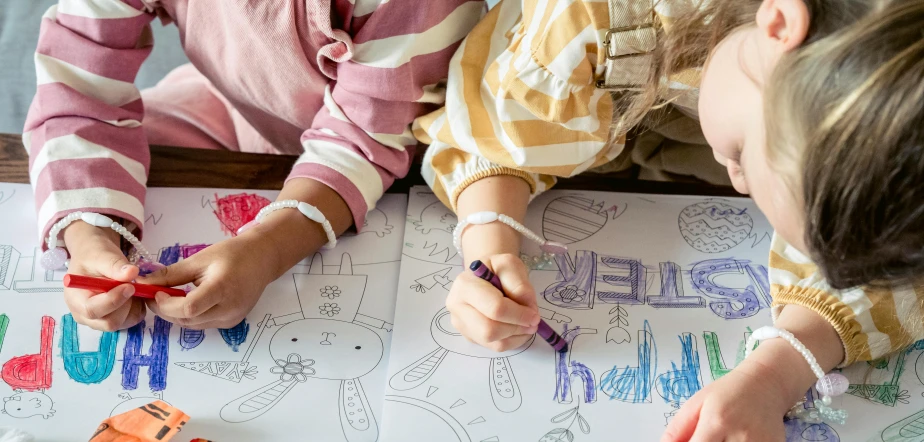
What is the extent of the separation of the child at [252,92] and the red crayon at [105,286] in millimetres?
11

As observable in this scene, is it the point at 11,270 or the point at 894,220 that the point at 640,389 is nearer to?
the point at 894,220

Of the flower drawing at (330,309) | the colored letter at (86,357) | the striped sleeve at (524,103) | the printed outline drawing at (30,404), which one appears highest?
the striped sleeve at (524,103)

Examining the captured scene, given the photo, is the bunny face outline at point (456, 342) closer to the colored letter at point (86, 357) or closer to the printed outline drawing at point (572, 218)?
the printed outline drawing at point (572, 218)

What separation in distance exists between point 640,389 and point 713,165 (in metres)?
0.28

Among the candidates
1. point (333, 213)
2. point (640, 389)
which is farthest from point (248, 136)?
point (640, 389)

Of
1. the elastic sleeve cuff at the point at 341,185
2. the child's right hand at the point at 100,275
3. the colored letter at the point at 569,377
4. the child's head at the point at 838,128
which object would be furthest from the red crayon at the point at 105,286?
the child's head at the point at 838,128

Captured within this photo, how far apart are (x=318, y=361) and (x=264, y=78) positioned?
0.27 m

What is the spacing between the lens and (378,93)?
0.62m

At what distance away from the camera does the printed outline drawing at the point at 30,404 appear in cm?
50

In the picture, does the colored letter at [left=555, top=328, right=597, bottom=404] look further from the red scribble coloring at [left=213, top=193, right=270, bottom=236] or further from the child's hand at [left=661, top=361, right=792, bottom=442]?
the red scribble coloring at [left=213, top=193, right=270, bottom=236]

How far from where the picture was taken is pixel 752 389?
504mm

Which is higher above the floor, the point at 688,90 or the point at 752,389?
the point at 688,90

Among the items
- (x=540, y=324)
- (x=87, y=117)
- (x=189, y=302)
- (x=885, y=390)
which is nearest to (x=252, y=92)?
(x=87, y=117)

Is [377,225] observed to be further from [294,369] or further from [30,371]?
[30,371]
